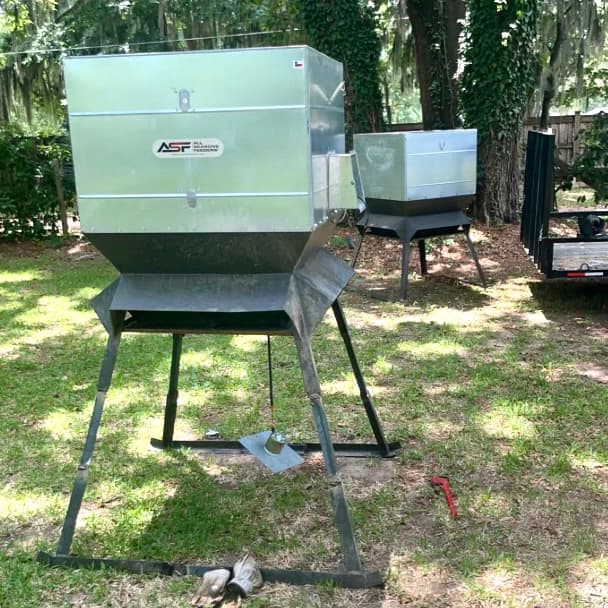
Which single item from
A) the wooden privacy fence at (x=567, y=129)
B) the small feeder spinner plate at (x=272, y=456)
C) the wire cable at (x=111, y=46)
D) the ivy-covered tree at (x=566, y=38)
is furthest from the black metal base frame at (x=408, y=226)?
the wire cable at (x=111, y=46)

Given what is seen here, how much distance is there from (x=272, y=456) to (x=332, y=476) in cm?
54

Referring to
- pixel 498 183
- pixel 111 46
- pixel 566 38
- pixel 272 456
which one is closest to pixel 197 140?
→ pixel 272 456

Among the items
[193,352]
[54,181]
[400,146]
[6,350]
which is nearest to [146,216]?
[193,352]

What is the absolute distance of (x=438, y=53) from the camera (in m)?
10.9

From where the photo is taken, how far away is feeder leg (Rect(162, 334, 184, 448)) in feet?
12.0

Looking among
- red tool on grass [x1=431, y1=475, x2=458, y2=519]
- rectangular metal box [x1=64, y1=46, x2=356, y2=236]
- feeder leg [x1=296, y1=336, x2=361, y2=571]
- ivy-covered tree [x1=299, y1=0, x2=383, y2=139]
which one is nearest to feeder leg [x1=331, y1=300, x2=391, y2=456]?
red tool on grass [x1=431, y1=475, x2=458, y2=519]

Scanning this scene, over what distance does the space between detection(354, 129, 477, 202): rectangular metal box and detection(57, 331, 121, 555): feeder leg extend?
168 inches

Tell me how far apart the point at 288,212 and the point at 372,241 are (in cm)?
756

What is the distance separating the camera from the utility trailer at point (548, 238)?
5977 mm

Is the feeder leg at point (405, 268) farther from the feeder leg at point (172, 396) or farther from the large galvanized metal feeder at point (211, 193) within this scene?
the large galvanized metal feeder at point (211, 193)

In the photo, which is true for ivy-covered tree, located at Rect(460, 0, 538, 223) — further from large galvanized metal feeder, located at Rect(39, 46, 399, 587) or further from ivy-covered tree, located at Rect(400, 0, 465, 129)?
large galvanized metal feeder, located at Rect(39, 46, 399, 587)

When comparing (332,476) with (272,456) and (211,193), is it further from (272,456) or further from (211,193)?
(211,193)

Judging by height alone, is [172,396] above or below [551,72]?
below

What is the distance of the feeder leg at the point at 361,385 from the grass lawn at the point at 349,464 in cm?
11
